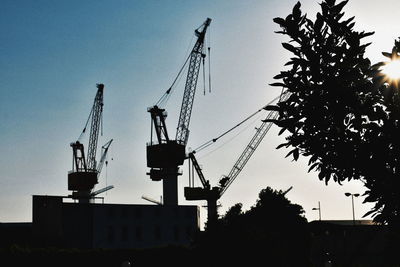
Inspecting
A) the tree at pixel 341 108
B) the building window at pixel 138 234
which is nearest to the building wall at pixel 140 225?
the building window at pixel 138 234

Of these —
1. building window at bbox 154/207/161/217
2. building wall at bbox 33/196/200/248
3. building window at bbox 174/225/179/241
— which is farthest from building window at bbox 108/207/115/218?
building window at bbox 174/225/179/241

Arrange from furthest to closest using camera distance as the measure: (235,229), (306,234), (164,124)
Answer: (164,124)
(306,234)
(235,229)

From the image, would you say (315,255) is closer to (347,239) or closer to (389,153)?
(347,239)

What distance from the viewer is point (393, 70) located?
8.84 meters

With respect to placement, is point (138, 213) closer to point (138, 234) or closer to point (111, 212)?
point (138, 234)

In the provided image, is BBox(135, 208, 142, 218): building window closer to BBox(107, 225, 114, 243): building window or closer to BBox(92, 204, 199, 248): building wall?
BBox(92, 204, 199, 248): building wall

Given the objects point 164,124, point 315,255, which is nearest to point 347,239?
point 315,255

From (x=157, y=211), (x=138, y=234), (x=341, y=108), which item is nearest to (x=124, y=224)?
(x=138, y=234)

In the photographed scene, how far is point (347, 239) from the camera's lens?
353ft

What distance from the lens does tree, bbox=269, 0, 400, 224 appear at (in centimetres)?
900

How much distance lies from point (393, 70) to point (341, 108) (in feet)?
3.17

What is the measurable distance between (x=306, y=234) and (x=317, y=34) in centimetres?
7905

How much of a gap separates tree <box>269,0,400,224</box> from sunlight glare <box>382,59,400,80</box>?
0.10 metres

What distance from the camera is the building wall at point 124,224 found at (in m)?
109
